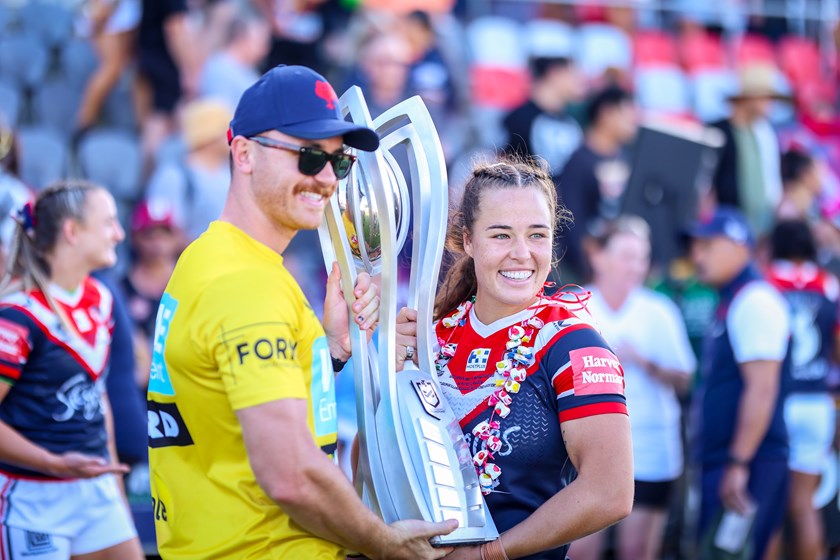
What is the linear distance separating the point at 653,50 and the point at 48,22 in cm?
651

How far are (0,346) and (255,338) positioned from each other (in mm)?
1868

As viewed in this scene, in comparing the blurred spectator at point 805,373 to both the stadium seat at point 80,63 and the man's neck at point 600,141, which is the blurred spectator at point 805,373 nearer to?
the man's neck at point 600,141

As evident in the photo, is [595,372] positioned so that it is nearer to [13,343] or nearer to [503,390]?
[503,390]

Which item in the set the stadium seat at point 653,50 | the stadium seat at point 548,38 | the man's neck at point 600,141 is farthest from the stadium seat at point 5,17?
the stadium seat at point 653,50

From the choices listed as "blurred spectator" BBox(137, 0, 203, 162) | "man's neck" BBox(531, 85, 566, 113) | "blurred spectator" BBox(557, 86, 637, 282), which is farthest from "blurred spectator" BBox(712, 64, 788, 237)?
"blurred spectator" BBox(137, 0, 203, 162)

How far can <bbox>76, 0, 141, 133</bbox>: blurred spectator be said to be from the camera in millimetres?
8461

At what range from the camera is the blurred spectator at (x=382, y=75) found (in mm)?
8398

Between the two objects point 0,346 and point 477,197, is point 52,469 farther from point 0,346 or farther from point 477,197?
point 477,197

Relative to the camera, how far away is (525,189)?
3.20 meters

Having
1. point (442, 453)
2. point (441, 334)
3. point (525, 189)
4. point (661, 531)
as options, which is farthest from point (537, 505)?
point (661, 531)

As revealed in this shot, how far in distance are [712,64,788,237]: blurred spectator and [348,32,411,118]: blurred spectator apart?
2970 mm

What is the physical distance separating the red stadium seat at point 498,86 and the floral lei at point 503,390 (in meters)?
7.96

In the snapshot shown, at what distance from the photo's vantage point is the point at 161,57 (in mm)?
8422

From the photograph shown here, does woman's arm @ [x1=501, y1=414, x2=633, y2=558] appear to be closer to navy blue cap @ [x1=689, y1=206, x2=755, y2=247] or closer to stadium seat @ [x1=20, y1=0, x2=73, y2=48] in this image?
navy blue cap @ [x1=689, y1=206, x2=755, y2=247]
